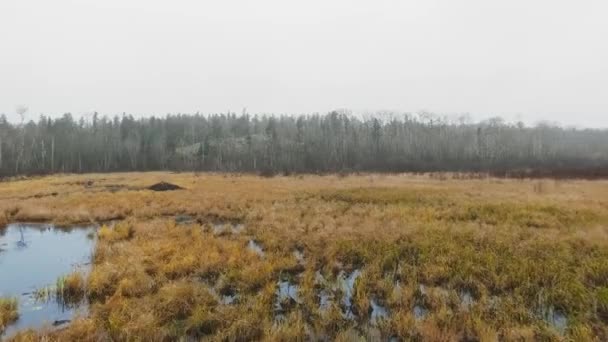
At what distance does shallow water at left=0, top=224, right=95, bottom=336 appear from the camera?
713 centimetres

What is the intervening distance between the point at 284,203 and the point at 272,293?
43.4 feet

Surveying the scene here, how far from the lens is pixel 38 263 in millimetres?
10906

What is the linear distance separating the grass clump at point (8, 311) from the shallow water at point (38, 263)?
0.32ft

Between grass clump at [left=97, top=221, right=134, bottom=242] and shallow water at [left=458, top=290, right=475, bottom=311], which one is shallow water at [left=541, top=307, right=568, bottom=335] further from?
grass clump at [left=97, top=221, right=134, bottom=242]

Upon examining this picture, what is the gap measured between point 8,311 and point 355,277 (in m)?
7.06

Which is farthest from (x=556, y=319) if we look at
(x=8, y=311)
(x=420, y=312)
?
(x=8, y=311)

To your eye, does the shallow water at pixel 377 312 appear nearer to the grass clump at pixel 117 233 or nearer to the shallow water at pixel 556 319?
the shallow water at pixel 556 319

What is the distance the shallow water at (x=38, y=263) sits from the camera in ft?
23.4

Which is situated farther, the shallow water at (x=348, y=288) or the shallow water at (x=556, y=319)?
the shallow water at (x=348, y=288)

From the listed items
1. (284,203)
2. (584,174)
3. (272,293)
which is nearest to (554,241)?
(272,293)

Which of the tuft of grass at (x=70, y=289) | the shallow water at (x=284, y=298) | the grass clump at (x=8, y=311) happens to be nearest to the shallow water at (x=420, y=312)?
the shallow water at (x=284, y=298)

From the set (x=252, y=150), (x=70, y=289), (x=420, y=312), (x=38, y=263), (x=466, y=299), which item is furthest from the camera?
(x=252, y=150)

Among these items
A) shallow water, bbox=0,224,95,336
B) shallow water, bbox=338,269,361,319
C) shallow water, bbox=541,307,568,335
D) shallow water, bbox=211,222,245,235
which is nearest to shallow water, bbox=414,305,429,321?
shallow water, bbox=338,269,361,319

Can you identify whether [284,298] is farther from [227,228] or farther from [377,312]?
[227,228]
